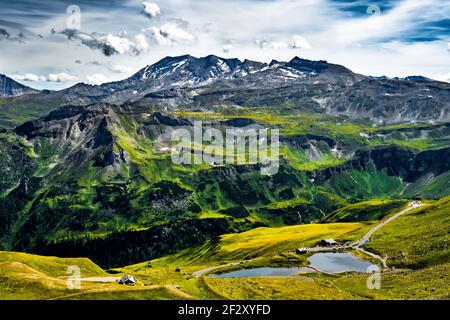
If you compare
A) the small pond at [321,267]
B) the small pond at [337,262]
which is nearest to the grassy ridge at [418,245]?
the small pond at [337,262]

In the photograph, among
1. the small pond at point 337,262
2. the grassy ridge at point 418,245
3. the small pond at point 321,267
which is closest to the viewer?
the grassy ridge at point 418,245

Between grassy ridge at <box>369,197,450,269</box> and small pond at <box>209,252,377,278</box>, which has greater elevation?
grassy ridge at <box>369,197,450,269</box>

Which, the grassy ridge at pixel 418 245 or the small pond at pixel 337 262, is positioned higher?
the grassy ridge at pixel 418 245

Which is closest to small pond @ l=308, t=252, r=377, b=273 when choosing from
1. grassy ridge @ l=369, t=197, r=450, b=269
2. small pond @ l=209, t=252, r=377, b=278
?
small pond @ l=209, t=252, r=377, b=278

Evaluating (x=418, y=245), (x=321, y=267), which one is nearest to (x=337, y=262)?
(x=321, y=267)

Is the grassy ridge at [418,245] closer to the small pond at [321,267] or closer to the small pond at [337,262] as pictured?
the small pond at [337,262]

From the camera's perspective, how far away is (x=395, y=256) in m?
164

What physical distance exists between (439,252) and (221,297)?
81.2 metres

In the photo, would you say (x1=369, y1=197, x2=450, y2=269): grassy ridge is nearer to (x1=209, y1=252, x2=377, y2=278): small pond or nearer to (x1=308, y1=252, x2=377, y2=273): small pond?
(x1=308, y1=252, x2=377, y2=273): small pond

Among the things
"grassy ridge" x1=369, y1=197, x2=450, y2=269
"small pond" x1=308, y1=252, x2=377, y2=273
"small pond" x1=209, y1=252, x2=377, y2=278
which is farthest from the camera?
"small pond" x1=209, y1=252, x2=377, y2=278

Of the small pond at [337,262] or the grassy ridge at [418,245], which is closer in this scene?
the grassy ridge at [418,245]

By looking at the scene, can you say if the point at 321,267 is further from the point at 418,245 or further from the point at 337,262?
the point at 418,245
